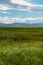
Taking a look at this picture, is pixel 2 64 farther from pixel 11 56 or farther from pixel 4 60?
pixel 11 56

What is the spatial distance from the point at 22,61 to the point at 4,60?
141cm

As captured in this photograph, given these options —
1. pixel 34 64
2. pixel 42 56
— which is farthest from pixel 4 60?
pixel 42 56

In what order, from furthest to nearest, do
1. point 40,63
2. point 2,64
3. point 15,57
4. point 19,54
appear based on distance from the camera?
point 19,54 → point 15,57 → point 40,63 → point 2,64

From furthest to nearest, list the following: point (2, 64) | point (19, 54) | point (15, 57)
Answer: point (19, 54) → point (15, 57) → point (2, 64)

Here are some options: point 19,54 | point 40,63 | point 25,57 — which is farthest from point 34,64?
point 19,54

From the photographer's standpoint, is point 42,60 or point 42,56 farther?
point 42,56

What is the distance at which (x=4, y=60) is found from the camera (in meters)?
15.5

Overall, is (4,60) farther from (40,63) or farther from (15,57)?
(40,63)

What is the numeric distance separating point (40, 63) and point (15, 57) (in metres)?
2.50

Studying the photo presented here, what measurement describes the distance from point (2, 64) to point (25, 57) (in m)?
3.10

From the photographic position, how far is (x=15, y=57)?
1655 centimetres

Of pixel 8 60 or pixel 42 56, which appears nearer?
pixel 8 60

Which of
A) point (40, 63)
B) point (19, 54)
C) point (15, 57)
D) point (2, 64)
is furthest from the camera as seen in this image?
point (19, 54)

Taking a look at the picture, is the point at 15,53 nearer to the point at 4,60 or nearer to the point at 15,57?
the point at 15,57
